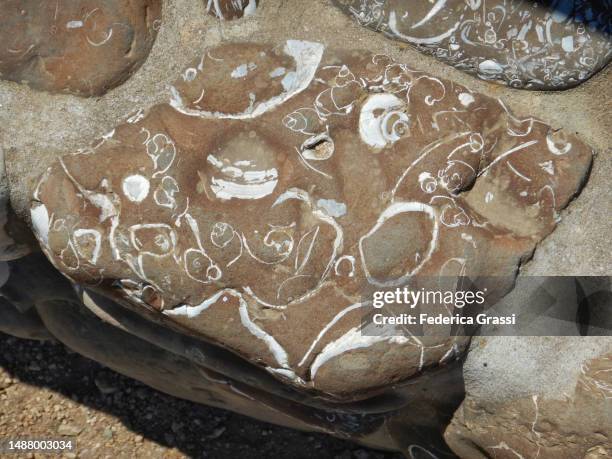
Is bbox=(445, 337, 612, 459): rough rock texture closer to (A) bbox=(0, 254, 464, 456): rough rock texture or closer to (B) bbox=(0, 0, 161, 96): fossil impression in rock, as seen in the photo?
(A) bbox=(0, 254, 464, 456): rough rock texture

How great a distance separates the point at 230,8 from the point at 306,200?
343 millimetres

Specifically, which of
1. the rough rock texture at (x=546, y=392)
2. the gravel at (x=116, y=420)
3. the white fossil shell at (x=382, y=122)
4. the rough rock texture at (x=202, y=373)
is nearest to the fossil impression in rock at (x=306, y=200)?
the white fossil shell at (x=382, y=122)

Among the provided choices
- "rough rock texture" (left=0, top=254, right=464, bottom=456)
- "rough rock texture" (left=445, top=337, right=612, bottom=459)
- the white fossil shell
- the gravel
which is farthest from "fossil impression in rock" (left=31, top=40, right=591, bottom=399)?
the gravel

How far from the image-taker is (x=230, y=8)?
3.99ft

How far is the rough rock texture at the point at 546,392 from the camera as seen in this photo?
121 cm

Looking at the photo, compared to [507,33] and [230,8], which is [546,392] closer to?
[507,33]

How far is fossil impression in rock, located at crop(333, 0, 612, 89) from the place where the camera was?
1.17 metres

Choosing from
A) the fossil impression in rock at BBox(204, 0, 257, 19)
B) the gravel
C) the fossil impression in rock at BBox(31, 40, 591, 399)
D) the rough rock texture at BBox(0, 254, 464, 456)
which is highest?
the fossil impression in rock at BBox(204, 0, 257, 19)

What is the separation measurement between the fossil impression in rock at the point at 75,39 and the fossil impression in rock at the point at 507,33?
33 cm

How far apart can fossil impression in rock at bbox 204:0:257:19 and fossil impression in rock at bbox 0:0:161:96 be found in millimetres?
89

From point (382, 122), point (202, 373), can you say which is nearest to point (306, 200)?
point (382, 122)

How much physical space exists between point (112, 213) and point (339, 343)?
0.40 meters

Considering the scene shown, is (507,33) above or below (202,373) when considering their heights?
above

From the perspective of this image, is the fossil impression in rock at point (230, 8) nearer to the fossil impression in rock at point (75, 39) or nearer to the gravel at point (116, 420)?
the fossil impression in rock at point (75, 39)
